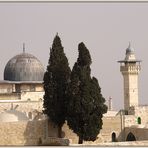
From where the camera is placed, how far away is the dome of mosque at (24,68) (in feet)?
107

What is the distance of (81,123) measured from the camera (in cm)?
2241

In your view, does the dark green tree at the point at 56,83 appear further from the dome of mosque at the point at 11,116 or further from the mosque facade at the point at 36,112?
the dome of mosque at the point at 11,116

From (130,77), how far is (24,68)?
644cm

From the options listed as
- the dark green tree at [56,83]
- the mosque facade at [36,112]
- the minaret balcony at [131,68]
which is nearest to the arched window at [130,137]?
the mosque facade at [36,112]

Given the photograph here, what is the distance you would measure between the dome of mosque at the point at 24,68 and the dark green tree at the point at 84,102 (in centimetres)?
1014

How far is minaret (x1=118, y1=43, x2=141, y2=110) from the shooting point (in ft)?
106

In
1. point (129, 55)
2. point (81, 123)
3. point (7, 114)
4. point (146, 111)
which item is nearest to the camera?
point (81, 123)

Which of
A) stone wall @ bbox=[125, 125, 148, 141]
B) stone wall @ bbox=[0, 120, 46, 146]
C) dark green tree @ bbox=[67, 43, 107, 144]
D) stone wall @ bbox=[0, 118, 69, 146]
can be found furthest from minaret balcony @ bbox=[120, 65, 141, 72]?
stone wall @ bbox=[0, 120, 46, 146]

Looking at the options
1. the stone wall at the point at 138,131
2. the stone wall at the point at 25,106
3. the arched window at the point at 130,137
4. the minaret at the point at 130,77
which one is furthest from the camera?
the minaret at the point at 130,77

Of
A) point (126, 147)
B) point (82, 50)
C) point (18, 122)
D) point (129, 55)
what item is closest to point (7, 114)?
point (18, 122)

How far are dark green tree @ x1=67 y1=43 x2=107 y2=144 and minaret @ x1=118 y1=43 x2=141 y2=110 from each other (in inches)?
371

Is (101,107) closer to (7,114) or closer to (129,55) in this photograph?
(7,114)

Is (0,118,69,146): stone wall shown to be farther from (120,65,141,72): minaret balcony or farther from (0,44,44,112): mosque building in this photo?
(120,65,141,72): minaret balcony

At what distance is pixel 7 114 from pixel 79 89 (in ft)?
12.9
